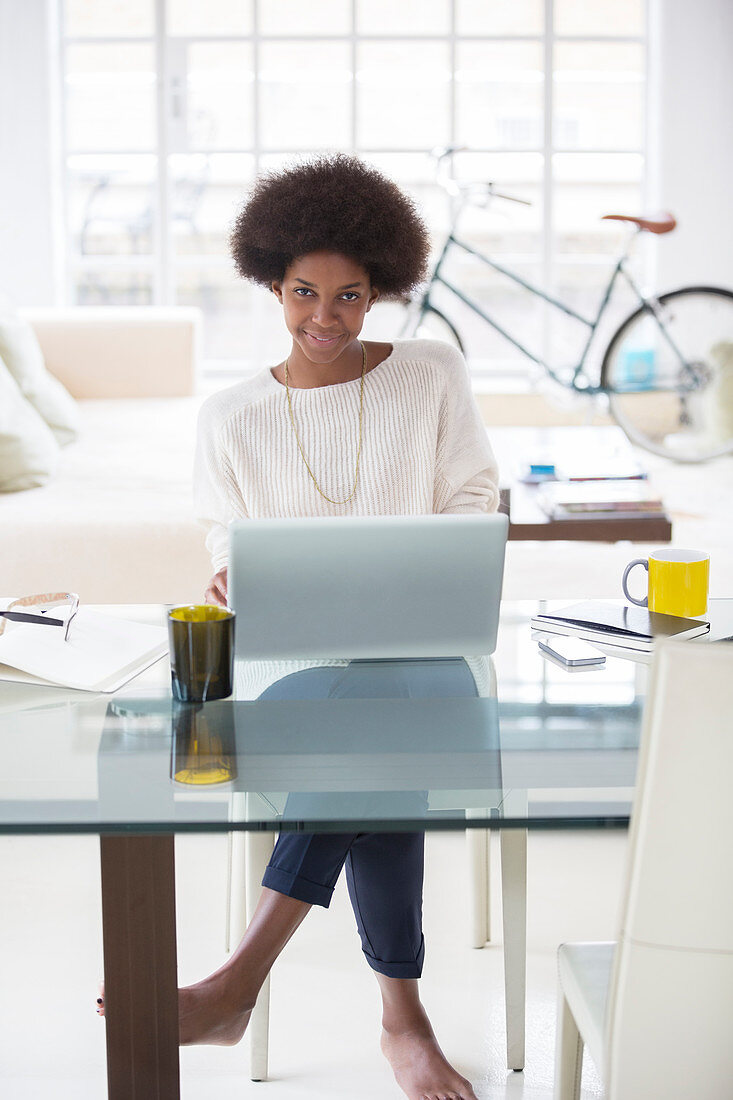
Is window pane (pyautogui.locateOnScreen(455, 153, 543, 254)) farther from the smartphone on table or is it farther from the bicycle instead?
the smartphone on table

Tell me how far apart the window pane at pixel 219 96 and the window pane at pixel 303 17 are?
145mm

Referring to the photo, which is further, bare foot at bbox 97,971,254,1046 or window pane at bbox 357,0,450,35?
window pane at bbox 357,0,450,35

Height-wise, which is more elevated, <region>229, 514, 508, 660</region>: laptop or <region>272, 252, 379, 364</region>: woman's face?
<region>272, 252, 379, 364</region>: woman's face

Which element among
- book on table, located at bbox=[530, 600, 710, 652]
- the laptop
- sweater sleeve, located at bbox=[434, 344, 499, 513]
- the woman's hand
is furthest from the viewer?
sweater sleeve, located at bbox=[434, 344, 499, 513]

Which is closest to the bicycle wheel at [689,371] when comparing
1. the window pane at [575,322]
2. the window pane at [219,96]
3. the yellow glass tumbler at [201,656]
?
the window pane at [575,322]

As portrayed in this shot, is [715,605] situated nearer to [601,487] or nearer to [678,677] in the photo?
[678,677]

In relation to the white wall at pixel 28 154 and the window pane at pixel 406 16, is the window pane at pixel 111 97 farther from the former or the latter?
the window pane at pixel 406 16

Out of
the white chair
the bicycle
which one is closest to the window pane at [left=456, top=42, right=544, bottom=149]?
the bicycle

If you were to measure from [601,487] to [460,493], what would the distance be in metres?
0.84

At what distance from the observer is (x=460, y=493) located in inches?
73.2

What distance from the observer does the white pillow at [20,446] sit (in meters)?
2.79

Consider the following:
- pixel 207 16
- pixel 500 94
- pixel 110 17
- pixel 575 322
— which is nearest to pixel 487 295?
pixel 575 322

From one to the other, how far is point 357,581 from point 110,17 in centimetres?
467

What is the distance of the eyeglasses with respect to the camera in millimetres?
1422
